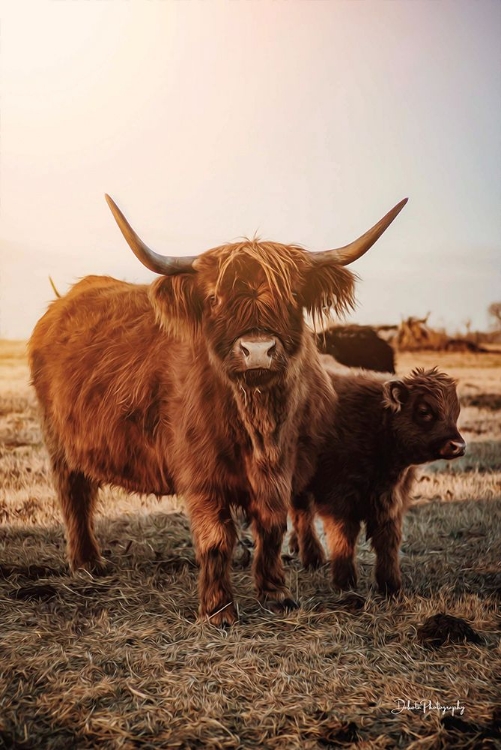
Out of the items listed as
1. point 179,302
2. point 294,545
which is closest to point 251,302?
point 179,302

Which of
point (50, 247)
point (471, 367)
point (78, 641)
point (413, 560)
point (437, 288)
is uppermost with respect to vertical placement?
point (50, 247)

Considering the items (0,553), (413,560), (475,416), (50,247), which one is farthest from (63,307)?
(475,416)

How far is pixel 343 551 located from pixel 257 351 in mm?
1387

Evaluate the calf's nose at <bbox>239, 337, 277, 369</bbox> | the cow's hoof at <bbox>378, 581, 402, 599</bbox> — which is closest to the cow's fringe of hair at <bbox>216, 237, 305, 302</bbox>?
the calf's nose at <bbox>239, 337, 277, 369</bbox>

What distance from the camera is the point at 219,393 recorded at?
3.52m

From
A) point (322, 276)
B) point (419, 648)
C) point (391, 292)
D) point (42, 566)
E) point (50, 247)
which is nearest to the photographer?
point (419, 648)

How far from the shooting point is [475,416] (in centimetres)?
663

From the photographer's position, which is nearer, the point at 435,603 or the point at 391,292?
the point at 435,603

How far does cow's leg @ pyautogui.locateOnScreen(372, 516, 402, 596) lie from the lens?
4.02m

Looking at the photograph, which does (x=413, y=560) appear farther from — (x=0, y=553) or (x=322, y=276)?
(x=0, y=553)

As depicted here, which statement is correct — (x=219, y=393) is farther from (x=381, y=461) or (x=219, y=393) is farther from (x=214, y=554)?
(x=381, y=461)

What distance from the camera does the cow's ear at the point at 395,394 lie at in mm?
4070

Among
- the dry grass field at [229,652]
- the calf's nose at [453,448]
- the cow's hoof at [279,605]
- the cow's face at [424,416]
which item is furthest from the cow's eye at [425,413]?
the cow's hoof at [279,605]

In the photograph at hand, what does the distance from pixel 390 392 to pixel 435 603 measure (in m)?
1.04
